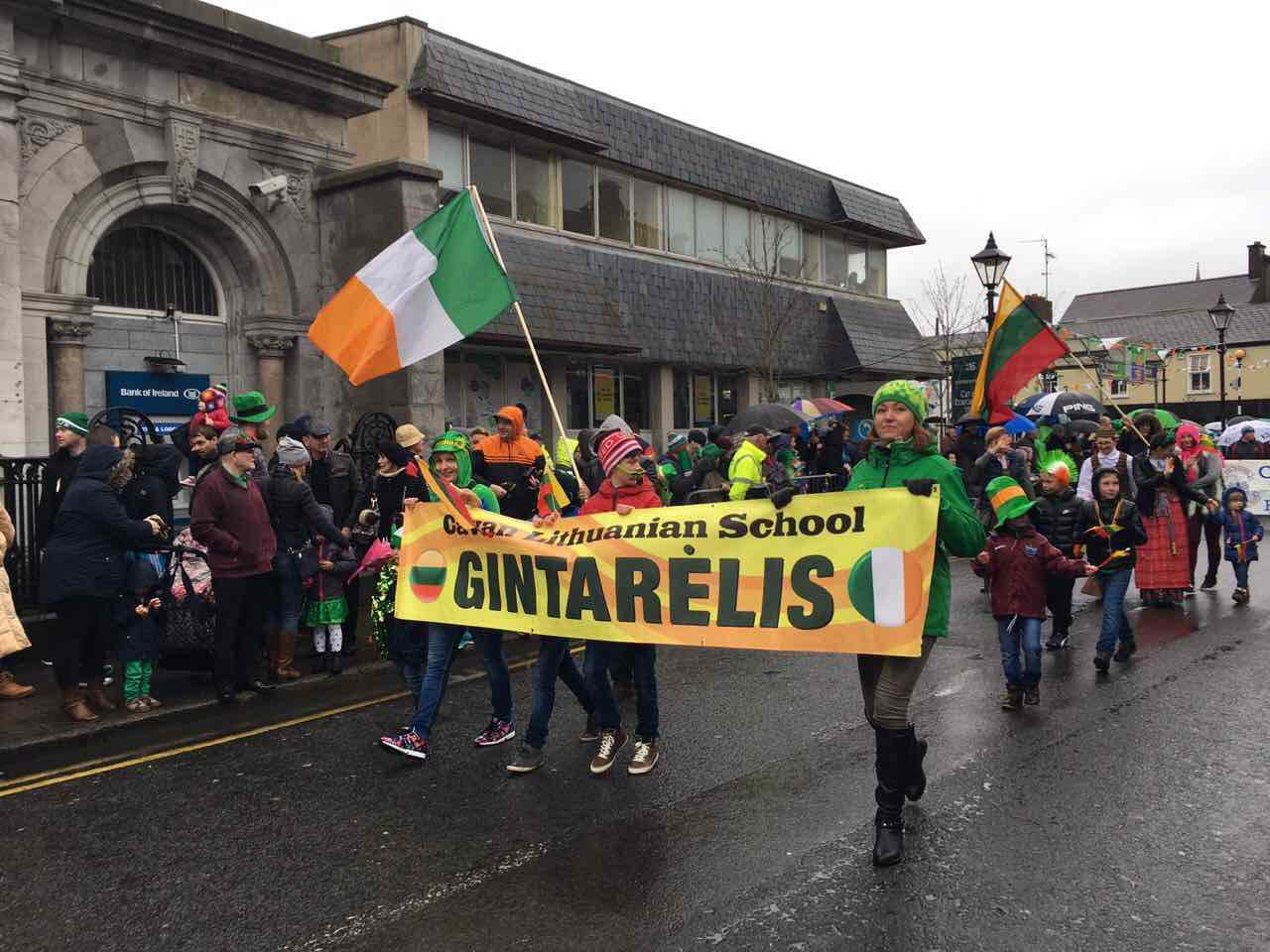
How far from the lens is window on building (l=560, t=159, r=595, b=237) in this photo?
21922 millimetres

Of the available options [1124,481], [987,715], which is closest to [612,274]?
[1124,481]

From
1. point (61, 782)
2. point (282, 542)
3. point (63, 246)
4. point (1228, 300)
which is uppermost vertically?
point (1228, 300)

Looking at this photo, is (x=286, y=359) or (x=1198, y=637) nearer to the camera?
(x=1198, y=637)

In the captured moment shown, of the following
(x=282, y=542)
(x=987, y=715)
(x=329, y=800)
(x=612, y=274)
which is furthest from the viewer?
(x=612, y=274)

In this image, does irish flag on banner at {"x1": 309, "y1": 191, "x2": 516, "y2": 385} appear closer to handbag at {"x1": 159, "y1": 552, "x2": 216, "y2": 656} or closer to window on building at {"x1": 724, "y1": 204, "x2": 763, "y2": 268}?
handbag at {"x1": 159, "y1": 552, "x2": 216, "y2": 656}

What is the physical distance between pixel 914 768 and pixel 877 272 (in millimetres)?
28844

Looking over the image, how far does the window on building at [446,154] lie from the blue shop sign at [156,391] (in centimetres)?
688

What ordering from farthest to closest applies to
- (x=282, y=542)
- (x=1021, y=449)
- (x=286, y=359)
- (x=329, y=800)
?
(x=286, y=359), (x=1021, y=449), (x=282, y=542), (x=329, y=800)

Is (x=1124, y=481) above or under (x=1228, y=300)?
under

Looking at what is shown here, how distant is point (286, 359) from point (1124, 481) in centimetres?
1075

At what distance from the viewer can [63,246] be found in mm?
12055

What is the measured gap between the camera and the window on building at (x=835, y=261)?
29.7 m

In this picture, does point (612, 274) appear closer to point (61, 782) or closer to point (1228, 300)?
point (61, 782)

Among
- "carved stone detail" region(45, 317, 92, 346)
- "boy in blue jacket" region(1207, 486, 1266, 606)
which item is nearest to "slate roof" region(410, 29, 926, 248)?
"carved stone detail" region(45, 317, 92, 346)
